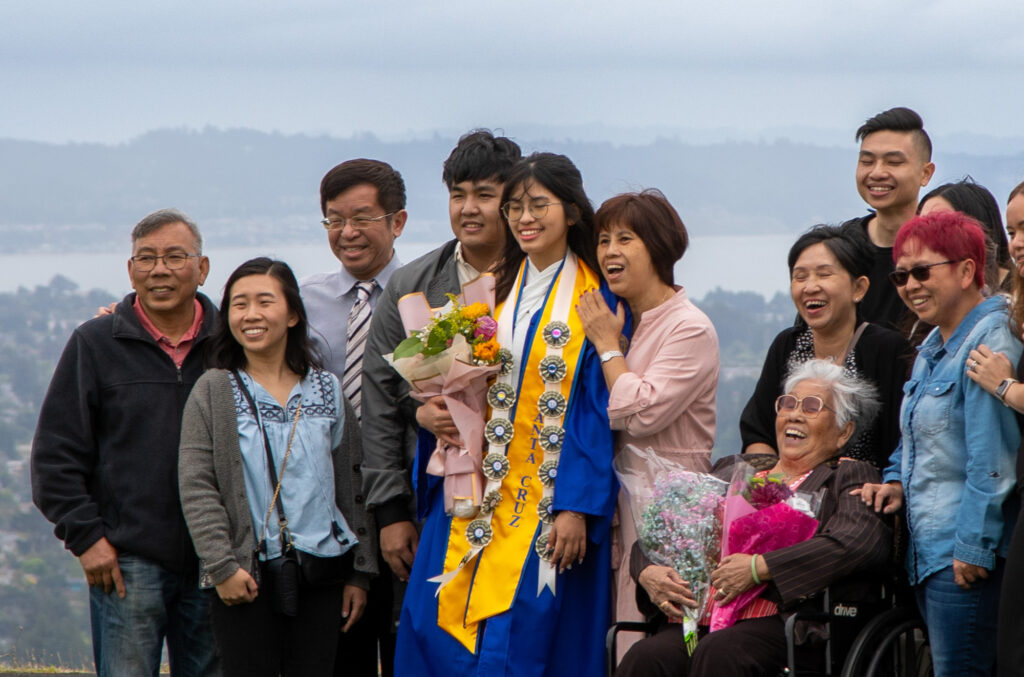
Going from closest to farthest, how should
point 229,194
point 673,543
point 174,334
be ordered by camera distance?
point 673,543 < point 174,334 < point 229,194

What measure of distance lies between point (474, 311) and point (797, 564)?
4.35 feet

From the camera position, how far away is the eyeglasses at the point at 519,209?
13.8 ft

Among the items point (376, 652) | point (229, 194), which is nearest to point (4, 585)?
point (229, 194)

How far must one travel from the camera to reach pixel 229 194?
168 ft

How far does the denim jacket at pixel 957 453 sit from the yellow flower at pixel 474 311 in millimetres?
1414

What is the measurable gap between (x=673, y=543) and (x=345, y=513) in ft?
4.12

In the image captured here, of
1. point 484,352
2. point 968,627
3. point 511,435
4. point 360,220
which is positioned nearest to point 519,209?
point 484,352

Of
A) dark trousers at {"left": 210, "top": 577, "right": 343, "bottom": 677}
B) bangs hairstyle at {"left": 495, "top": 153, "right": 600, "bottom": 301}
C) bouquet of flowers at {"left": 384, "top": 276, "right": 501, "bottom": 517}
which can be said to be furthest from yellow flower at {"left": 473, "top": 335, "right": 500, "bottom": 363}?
dark trousers at {"left": 210, "top": 577, "right": 343, "bottom": 677}

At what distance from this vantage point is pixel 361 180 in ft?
16.6

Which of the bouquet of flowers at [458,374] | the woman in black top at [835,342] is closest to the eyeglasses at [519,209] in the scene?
the bouquet of flowers at [458,374]

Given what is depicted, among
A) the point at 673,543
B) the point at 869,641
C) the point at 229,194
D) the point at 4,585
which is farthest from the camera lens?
the point at 229,194

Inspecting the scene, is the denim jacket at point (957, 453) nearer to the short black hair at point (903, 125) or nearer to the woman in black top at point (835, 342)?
the woman in black top at point (835, 342)

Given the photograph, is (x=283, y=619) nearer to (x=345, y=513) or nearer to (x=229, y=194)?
(x=345, y=513)

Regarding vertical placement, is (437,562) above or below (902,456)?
below
